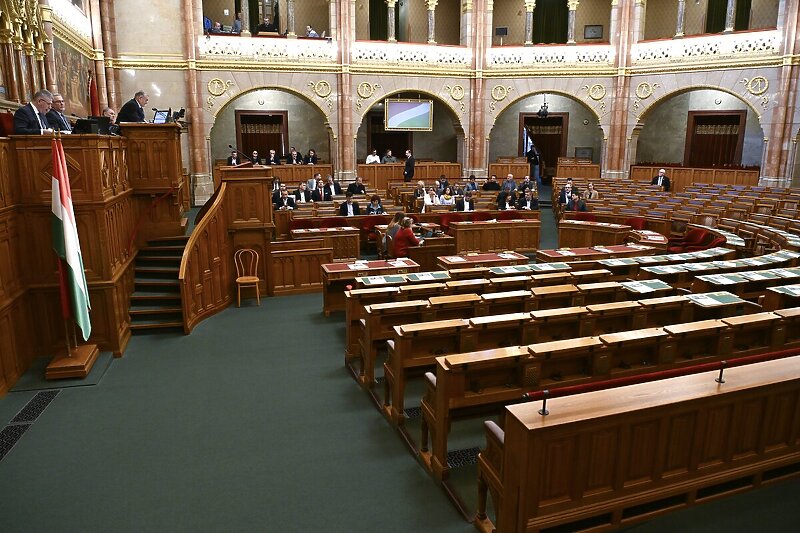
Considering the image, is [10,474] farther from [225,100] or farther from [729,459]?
[225,100]

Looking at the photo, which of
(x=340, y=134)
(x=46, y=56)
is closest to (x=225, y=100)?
(x=340, y=134)

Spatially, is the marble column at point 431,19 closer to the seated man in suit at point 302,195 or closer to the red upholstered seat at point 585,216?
the seated man in suit at point 302,195

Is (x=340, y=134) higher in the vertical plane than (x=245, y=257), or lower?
higher

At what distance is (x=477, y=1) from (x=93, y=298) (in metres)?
16.1

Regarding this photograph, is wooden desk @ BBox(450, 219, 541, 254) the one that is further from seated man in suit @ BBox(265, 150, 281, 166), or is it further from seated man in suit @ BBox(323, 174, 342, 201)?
seated man in suit @ BBox(265, 150, 281, 166)

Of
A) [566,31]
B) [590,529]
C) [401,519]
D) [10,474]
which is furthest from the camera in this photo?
[566,31]

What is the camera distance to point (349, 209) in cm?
1213

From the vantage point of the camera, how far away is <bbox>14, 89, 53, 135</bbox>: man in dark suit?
597 cm

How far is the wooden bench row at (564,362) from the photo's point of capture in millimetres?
3852

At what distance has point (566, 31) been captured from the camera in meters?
21.8

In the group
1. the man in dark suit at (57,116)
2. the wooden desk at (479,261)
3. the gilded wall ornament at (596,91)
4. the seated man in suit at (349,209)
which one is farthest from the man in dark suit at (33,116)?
the gilded wall ornament at (596,91)

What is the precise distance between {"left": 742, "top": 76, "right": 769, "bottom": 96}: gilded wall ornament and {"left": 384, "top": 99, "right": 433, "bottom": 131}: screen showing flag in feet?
30.8

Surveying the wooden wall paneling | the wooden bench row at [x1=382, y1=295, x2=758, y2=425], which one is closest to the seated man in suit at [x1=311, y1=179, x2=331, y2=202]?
the wooden wall paneling

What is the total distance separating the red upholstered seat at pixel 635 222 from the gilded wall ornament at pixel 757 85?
7962mm
